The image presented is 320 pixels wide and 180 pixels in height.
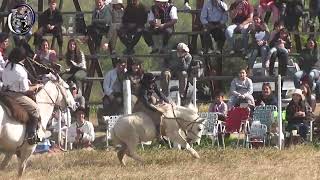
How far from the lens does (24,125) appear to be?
1634cm

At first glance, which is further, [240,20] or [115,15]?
[115,15]

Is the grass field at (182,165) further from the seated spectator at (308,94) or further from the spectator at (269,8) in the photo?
the spectator at (269,8)

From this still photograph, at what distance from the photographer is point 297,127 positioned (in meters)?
20.9

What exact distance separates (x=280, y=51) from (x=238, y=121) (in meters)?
3.18

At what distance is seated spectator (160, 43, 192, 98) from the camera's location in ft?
75.3

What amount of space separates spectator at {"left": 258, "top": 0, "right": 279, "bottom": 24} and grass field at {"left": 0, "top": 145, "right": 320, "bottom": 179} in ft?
19.3

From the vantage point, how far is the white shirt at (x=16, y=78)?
15992mm

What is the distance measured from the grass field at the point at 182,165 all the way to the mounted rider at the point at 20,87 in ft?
2.86

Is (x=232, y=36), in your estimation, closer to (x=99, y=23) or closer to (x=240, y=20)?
(x=240, y=20)

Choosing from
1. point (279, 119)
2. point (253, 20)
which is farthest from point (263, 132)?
point (253, 20)

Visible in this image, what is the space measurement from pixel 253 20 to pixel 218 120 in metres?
3.78

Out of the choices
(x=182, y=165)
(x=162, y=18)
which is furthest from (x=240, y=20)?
(x=182, y=165)

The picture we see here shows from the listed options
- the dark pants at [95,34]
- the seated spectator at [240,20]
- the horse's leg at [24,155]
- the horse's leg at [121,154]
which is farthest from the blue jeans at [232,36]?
the horse's leg at [24,155]

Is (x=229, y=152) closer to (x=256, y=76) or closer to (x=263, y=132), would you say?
(x=263, y=132)
